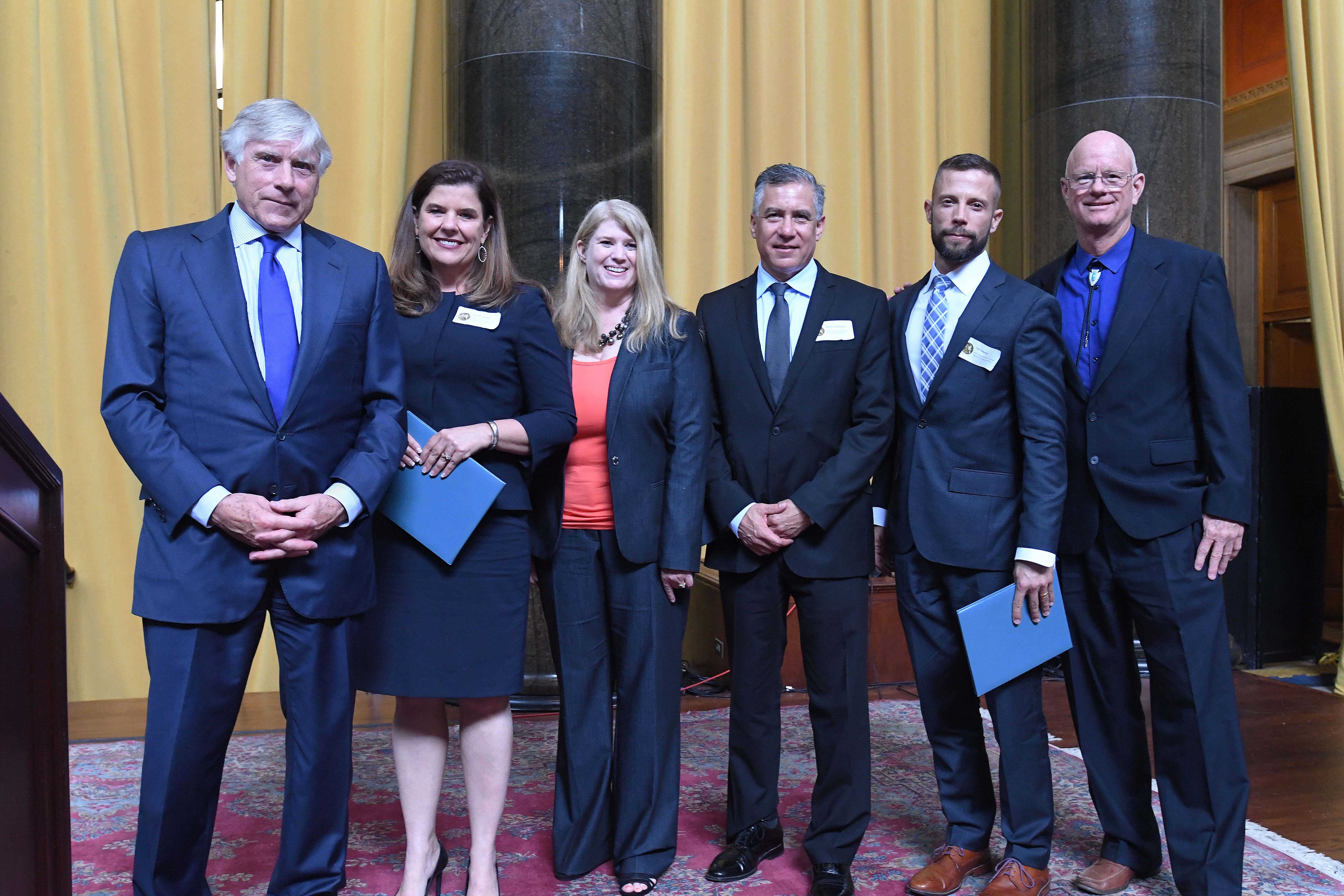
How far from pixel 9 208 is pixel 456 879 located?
3.22 m

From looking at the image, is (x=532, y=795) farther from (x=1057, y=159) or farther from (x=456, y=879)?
(x=1057, y=159)

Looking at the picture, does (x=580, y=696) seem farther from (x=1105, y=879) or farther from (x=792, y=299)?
(x=1105, y=879)

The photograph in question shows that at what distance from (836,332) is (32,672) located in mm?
1662

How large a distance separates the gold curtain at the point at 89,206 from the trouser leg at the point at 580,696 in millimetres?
2571

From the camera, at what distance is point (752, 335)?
2488 mm

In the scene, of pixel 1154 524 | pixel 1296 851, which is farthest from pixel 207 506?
pixel 1296 851

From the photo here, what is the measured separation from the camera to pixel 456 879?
2418 mm

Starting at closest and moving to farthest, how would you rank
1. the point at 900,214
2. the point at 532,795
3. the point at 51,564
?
1. the point at 51,564
2. the point at 532,795
3. the point at 900,214

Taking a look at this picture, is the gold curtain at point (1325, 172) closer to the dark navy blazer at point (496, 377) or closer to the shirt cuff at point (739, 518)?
the shirt cuff at point (739, 518)

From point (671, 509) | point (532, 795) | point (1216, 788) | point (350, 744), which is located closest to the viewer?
point (350, 744)

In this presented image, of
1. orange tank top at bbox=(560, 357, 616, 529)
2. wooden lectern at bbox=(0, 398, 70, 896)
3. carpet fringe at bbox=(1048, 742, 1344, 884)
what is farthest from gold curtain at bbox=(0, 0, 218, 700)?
carpet fringe at bbox=(1048, 742, 1344, 884)

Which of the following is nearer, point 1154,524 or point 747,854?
point 1154,524

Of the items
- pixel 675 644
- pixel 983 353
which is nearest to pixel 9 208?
pixel 675 644

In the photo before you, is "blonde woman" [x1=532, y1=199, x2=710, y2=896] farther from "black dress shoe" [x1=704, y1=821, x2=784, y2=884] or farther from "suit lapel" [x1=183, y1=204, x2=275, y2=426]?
"suit lapel" [x1=183, y1=204, x2=275, y2=426]
